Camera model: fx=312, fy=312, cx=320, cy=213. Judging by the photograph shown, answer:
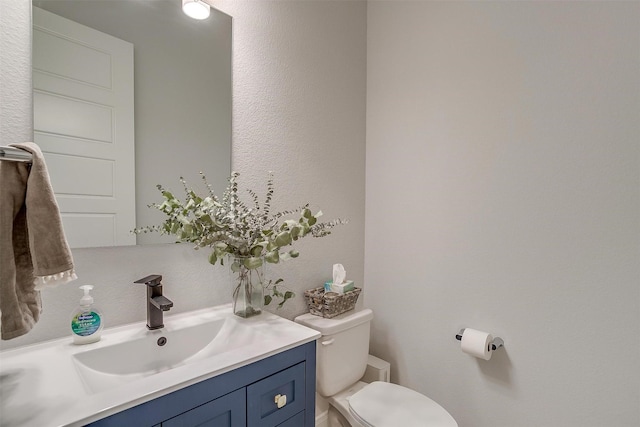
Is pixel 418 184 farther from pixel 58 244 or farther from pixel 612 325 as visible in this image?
pixel 58 244

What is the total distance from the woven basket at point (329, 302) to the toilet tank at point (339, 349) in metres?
0.03

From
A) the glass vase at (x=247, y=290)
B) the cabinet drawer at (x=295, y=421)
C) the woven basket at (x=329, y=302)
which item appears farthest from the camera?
the woven basket at (x=329, y=302)

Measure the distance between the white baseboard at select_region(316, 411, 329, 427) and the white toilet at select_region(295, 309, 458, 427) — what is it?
0.07 feet

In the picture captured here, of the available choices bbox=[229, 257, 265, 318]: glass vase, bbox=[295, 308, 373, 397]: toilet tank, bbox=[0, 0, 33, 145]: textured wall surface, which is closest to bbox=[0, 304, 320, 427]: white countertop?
bbox=[229, 257, 265, 318]: glass vase

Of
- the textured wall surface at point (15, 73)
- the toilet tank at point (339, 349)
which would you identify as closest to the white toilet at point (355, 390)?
the toilet tank at point (339, 349)

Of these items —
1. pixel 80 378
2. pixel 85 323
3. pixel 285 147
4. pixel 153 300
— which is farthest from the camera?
pixel 285 147

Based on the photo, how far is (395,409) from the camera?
1280mm

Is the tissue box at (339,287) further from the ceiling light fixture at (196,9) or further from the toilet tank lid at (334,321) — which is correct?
the ceiling light fixture at (196,9)

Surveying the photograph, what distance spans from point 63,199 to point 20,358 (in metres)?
0.43

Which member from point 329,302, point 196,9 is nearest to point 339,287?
point 329,302

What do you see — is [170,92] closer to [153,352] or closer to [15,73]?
[15,73]

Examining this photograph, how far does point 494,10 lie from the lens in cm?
138

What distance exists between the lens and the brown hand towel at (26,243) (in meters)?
0.61

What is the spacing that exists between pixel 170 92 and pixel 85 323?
81 cm
